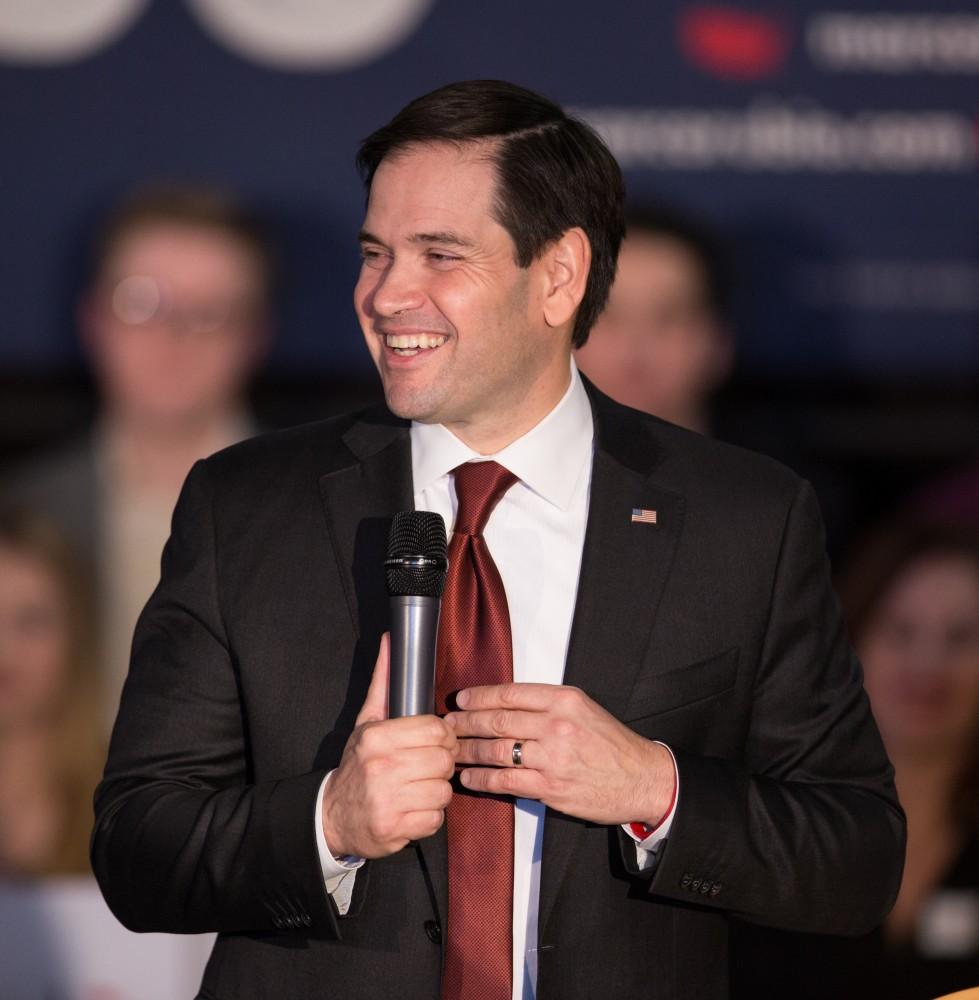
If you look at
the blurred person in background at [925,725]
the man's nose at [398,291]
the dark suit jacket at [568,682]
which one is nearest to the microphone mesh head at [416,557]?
the dark suit jacket at [568,682]

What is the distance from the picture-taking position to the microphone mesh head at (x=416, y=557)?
1.69 m

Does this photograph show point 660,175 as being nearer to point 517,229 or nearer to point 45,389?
point 45,389

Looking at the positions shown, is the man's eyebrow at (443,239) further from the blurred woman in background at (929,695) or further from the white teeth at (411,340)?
the blurred woman in background at (929,695)

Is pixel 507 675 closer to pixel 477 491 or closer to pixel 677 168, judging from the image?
pixel 477 491

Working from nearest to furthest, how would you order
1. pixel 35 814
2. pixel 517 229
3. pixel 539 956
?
pixel 539 956, pixel 517 229, pixel 35 814

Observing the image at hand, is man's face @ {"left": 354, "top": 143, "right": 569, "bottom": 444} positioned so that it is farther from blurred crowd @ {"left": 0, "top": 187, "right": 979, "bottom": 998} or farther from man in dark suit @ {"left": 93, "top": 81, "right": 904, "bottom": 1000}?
blurred crowd @ {"left": 0, "top": 187, "right": 979, "bottom": 998}

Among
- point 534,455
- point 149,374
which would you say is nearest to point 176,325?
point 149,374

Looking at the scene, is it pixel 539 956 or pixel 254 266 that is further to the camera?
pixel 254 266

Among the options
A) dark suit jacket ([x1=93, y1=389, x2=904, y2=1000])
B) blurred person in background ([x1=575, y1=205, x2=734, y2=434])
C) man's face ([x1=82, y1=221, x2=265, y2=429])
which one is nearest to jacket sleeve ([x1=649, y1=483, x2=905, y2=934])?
dark suit jacket ([x1=93, y1=389, x2=904, y2=1000])

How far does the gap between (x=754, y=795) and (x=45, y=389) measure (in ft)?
9.04

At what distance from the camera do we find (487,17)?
13.6 feet

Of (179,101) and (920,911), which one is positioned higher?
(179,101)

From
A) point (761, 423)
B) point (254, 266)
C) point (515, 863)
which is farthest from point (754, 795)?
point (254, 266)

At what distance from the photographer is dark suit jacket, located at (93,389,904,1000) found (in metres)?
1.86
